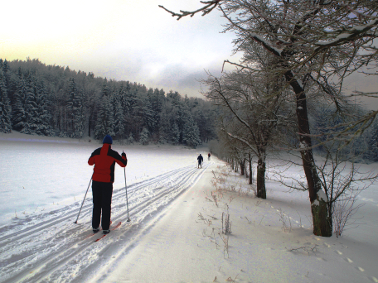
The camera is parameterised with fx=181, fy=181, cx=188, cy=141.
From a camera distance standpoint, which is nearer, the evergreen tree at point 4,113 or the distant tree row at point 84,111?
the evergreen tree at point 4,113

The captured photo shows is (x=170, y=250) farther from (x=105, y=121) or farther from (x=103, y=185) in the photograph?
(x=105, y=121)

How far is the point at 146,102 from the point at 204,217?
67114 mm

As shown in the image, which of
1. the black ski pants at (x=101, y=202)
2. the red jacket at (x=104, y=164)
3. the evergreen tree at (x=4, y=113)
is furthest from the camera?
the evergreen tree at (x=4, y=113)

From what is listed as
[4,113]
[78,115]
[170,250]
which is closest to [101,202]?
[170,250]

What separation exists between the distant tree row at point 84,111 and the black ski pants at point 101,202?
42.6 metres

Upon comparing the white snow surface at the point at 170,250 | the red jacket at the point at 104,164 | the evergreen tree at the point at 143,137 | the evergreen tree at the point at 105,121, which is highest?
the evergreen tree at the point at 105,121

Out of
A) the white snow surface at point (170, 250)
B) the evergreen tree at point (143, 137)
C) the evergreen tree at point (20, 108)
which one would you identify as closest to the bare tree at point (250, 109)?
the white snow surface at point (170, 250)

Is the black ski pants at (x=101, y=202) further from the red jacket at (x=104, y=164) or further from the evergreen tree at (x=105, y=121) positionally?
the evergreen tree at (x=105, y=121)

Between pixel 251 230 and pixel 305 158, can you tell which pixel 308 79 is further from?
pixel 251 230

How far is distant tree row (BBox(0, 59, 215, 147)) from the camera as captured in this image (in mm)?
48750

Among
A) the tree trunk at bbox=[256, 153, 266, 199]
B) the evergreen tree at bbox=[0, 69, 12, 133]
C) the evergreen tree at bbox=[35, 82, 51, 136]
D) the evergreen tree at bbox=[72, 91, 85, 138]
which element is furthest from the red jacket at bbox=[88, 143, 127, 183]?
the evergreen tree at bbox=[72, 91, 85, 138]

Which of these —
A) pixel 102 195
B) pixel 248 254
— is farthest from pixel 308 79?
pixel 102 195

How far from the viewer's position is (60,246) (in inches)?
130

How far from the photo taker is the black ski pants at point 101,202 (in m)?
3.97
